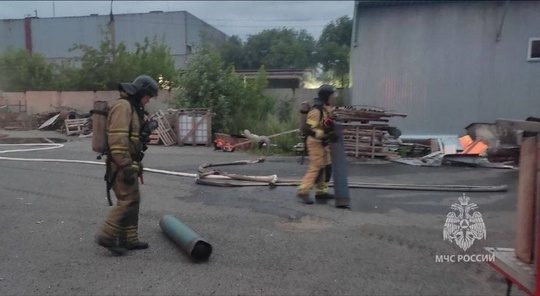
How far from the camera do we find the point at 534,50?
45.4ft

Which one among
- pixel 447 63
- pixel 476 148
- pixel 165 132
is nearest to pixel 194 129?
pixel 165 132

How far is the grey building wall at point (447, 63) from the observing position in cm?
1391

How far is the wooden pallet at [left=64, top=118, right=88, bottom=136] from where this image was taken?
21.2 metres

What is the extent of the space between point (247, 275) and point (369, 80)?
11718 mm

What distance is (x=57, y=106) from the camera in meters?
25.2

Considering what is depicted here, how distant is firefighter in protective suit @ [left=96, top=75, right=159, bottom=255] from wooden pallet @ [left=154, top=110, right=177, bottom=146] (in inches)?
471

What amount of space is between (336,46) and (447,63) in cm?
3564

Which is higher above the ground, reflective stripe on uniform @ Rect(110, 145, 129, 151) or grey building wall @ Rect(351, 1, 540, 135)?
grey building wall @ Rect(351, 1, 540, 135)

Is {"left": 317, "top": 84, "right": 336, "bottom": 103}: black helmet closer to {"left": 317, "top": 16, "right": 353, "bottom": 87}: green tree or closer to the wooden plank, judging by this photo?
the wooden plank

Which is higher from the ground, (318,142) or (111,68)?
(111,68)

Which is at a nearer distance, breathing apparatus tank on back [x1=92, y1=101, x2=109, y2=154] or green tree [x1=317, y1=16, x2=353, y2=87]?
breathing apparatus tank on back [x1=92, y1=101, x2=109, y2=154]

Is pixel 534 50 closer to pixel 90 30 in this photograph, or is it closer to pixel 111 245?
pixel 111 245

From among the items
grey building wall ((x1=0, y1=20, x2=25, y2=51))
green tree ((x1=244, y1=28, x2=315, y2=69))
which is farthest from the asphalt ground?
grey building wall ((x1=0, y1=20, x2=25, y2=51))

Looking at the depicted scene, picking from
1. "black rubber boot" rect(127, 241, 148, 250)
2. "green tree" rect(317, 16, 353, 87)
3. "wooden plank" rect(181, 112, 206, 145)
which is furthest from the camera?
"green tree" rect(317, 16, 353, 87)
